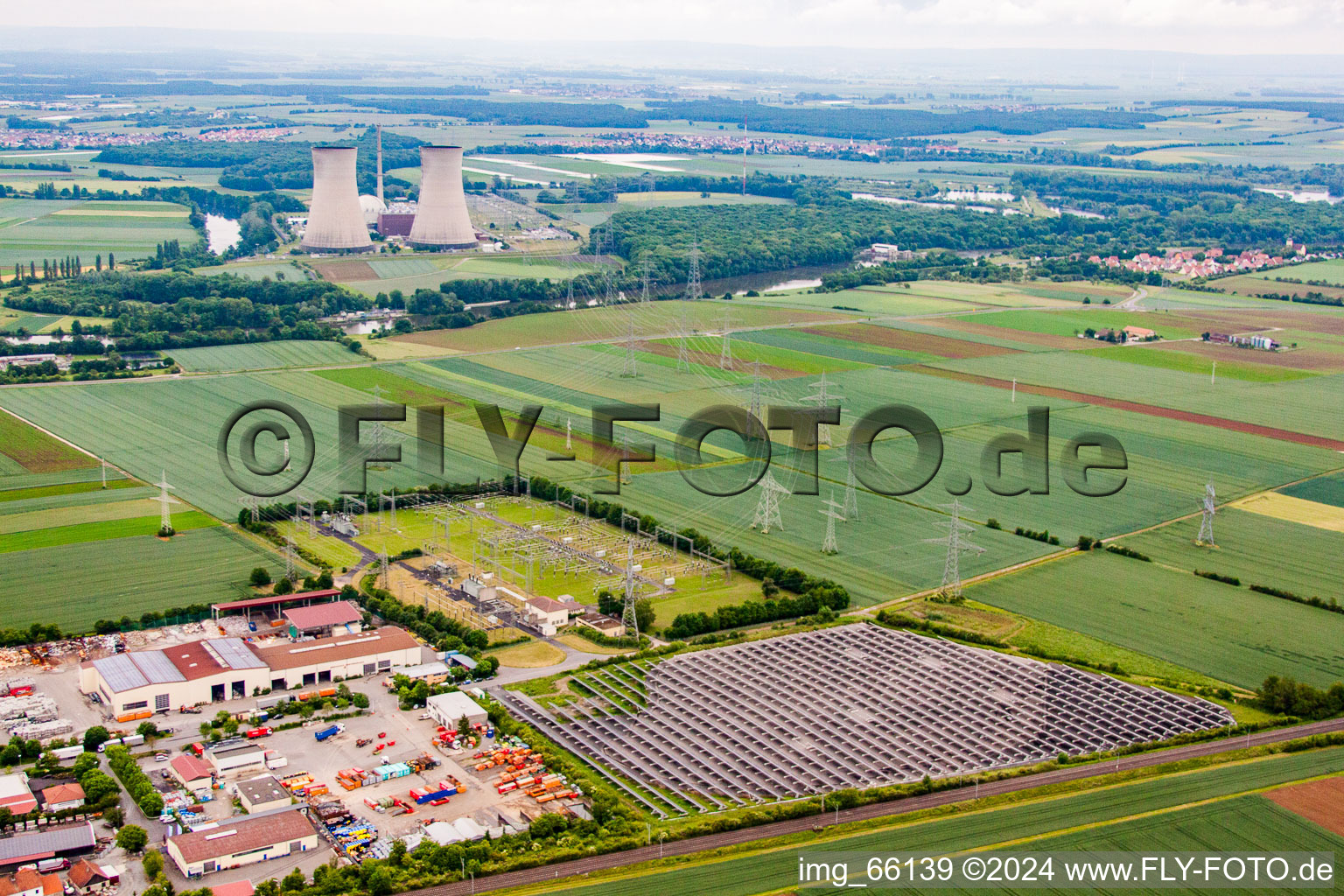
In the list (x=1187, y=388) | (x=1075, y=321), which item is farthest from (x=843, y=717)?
(x=1075, y=321)

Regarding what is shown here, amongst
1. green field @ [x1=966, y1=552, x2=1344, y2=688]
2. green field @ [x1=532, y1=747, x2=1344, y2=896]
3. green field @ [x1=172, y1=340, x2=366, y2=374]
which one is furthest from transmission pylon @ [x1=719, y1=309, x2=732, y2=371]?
green field @ [x1=532, y1=747, x2=1344, y2=896]

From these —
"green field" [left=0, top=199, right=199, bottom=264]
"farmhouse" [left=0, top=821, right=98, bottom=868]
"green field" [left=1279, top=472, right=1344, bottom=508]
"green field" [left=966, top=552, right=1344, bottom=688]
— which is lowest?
"farmhouse" [left=0, top=821, right=98, bottom=868]

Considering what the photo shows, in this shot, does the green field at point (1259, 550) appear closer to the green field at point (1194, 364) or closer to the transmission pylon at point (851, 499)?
the transmission pylon at point (851, 499)

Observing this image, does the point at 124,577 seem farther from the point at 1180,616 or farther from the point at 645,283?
the point at 645,283

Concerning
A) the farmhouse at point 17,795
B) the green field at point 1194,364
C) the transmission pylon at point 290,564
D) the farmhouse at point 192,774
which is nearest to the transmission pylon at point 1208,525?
the green field at point 1194,364

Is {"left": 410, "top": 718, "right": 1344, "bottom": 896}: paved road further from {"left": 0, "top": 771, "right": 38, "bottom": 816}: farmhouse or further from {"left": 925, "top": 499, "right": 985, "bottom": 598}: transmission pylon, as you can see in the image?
{"left": 925, "top": 499, "right": 985, "bottom": 598}: transmission pylon

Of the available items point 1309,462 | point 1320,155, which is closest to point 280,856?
point 1309,462

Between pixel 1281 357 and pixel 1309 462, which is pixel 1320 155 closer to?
pixel 1281 357
